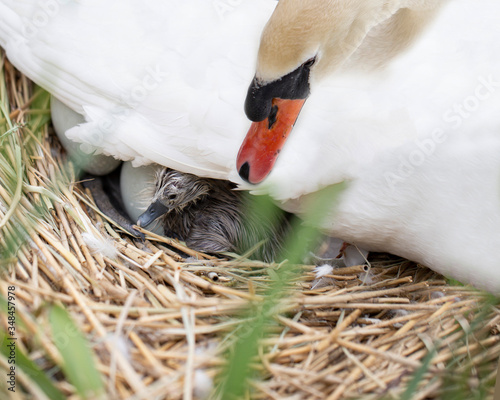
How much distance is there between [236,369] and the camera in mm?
773

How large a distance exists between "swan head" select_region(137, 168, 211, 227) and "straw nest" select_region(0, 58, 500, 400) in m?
0.10

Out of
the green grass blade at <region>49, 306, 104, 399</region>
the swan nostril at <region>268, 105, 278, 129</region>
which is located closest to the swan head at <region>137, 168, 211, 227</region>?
the swan nostril at <region>268, 105, 278, 129</region>

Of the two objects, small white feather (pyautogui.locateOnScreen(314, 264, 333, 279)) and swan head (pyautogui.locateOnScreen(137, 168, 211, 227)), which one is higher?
swan head (pyautogui.locateOnScreen(137, 168, 211, 227))

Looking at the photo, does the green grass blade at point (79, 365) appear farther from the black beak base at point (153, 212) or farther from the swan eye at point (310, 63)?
the black beak base at point (153, 212)

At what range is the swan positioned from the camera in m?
1.47

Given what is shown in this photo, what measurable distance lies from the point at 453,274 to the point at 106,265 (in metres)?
1.01

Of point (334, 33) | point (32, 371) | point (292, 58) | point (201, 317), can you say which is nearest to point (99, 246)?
point (201, 317)

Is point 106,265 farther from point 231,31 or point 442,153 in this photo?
point 442,153

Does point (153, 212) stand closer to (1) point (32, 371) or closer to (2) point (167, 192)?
(2) point (167, 192)

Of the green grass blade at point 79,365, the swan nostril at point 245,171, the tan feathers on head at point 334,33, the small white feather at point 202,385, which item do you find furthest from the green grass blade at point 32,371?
the tan feathers on head at point 334,33

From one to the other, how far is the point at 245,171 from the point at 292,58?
34 centimetres

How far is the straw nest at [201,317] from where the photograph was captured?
49.8 inches

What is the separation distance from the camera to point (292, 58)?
53.8 inches

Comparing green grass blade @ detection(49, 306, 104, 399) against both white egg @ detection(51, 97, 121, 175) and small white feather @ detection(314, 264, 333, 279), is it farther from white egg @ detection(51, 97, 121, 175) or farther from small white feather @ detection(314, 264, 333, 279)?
white egg @ detection(51, 97, 121, 175)
